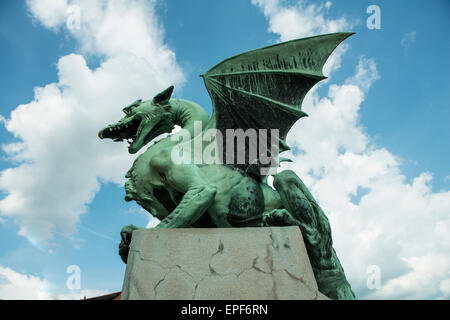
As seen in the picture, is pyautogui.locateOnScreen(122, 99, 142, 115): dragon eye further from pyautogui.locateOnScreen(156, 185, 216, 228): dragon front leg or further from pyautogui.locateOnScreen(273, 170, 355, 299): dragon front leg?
pyautogui.locateOnScreen(273, 170, 355, 299): dragon front leg

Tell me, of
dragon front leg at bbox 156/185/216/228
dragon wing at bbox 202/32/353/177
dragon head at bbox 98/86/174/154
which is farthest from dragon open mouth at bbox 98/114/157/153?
dragon front leg at bbox 156/185/216/228

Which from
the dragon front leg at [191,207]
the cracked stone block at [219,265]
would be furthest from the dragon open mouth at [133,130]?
the cracked stone block at [219,265]

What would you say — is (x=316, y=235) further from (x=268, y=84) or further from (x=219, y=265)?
(x=268, y=84)

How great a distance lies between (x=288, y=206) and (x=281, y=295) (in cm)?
122

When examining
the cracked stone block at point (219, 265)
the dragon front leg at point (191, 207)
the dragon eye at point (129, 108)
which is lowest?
the cracked stone block at point (219, 265)

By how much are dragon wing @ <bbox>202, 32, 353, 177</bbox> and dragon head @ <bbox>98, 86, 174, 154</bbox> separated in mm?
653

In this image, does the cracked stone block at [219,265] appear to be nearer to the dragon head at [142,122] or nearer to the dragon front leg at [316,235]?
the dragon front leg at [316,235]

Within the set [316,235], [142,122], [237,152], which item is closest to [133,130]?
[142,122]

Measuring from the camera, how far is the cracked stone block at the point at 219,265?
8.72 ft

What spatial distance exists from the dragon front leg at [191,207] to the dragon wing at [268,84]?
3.47 ft

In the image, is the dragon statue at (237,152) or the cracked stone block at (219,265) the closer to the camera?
the cracked stone block at (219,265)
